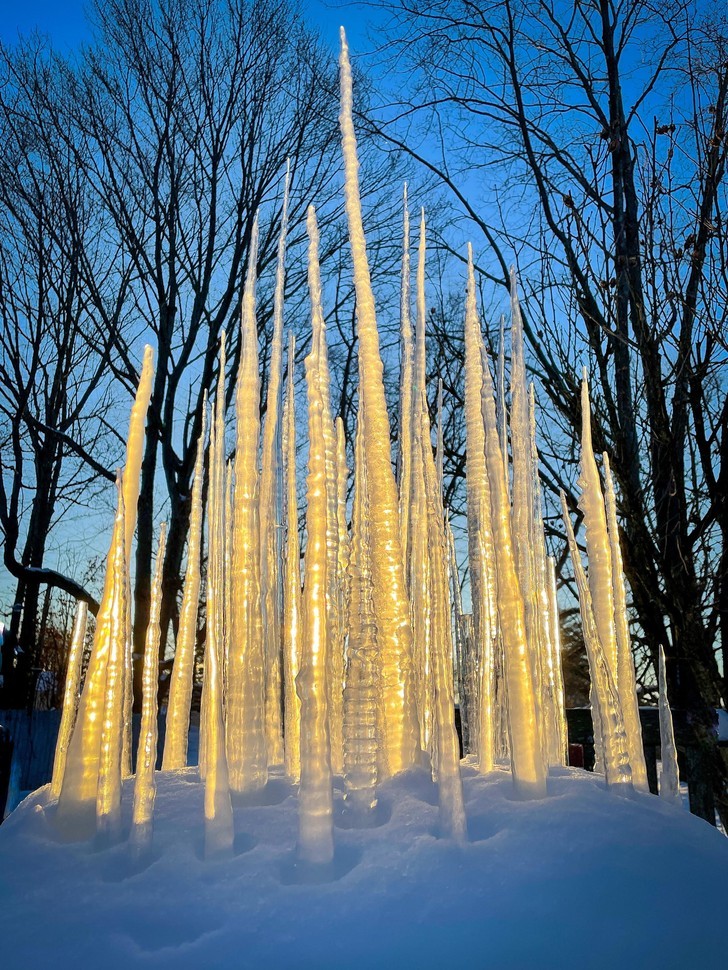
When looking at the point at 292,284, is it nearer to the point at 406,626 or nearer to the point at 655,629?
the point at 655,629

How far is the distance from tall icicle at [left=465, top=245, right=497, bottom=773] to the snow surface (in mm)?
269

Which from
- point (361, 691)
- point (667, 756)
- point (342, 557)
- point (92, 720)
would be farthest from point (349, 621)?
point (667, 756)

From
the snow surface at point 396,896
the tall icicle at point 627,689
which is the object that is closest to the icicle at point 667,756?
the tall icicle at point 627,689

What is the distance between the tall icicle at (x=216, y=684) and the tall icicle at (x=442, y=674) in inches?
7.3

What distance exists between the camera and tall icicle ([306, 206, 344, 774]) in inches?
27.3

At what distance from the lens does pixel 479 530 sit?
91cm

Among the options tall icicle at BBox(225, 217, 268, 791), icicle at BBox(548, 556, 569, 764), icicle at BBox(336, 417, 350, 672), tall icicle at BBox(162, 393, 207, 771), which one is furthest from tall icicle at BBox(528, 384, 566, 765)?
tall icicle at BBox(162, 393, 207, 771)

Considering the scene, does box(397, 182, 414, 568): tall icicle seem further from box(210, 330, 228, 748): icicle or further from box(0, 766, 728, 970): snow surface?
box(0, 766, 728, 970): snow surface

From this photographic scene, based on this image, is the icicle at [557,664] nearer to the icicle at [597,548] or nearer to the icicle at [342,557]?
the icicle at [597,548]

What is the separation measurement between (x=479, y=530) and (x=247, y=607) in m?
0.33

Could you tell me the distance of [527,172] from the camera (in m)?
3.13

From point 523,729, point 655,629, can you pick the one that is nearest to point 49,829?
point 523,729

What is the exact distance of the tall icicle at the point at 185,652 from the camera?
0.93 metres

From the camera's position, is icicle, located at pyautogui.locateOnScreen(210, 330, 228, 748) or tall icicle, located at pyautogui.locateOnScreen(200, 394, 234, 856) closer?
tall icicle, located at pyautogui.locateOnScreen(200, 394, 234, 856)
